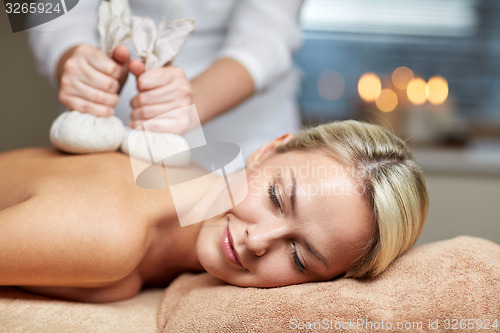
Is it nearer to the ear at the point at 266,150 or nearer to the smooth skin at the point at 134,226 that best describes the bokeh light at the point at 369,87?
the ear at the point at 266,150

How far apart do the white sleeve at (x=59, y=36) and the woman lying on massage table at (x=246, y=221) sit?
9.3 inches

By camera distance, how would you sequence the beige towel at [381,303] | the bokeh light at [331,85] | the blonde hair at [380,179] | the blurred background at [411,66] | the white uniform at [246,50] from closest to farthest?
the beige towel at [381,303]
the blonde hair at [380,179]
the white uniform at [246,50]
the blurred background at [411,66]
the bokeh light at [331,85]

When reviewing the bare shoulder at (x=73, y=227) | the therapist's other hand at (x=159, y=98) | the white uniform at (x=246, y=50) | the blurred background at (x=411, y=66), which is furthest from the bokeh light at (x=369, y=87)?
the bare shoulder at (x=73, y=227)

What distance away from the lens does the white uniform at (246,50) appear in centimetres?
97

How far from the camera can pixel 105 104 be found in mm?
748

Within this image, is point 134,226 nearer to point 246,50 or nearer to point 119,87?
point 119,87

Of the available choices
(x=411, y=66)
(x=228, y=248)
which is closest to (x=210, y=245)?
(x=228, y=248)

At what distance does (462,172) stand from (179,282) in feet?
4.03

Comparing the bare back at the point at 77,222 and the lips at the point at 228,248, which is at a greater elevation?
the bare back at the point at 77,222

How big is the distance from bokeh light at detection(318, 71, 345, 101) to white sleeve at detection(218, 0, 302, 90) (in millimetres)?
960

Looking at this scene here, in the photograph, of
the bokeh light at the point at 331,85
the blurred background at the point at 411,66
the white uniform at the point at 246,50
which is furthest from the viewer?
the bokeh light at the point at 331,85

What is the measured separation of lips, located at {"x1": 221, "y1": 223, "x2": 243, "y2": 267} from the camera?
2.19ft

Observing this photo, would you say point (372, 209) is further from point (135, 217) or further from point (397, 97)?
point (397, 97)

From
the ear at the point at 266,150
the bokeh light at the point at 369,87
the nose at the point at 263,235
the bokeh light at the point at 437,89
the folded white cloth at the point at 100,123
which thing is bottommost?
the bokeh light at the point at 437,89
